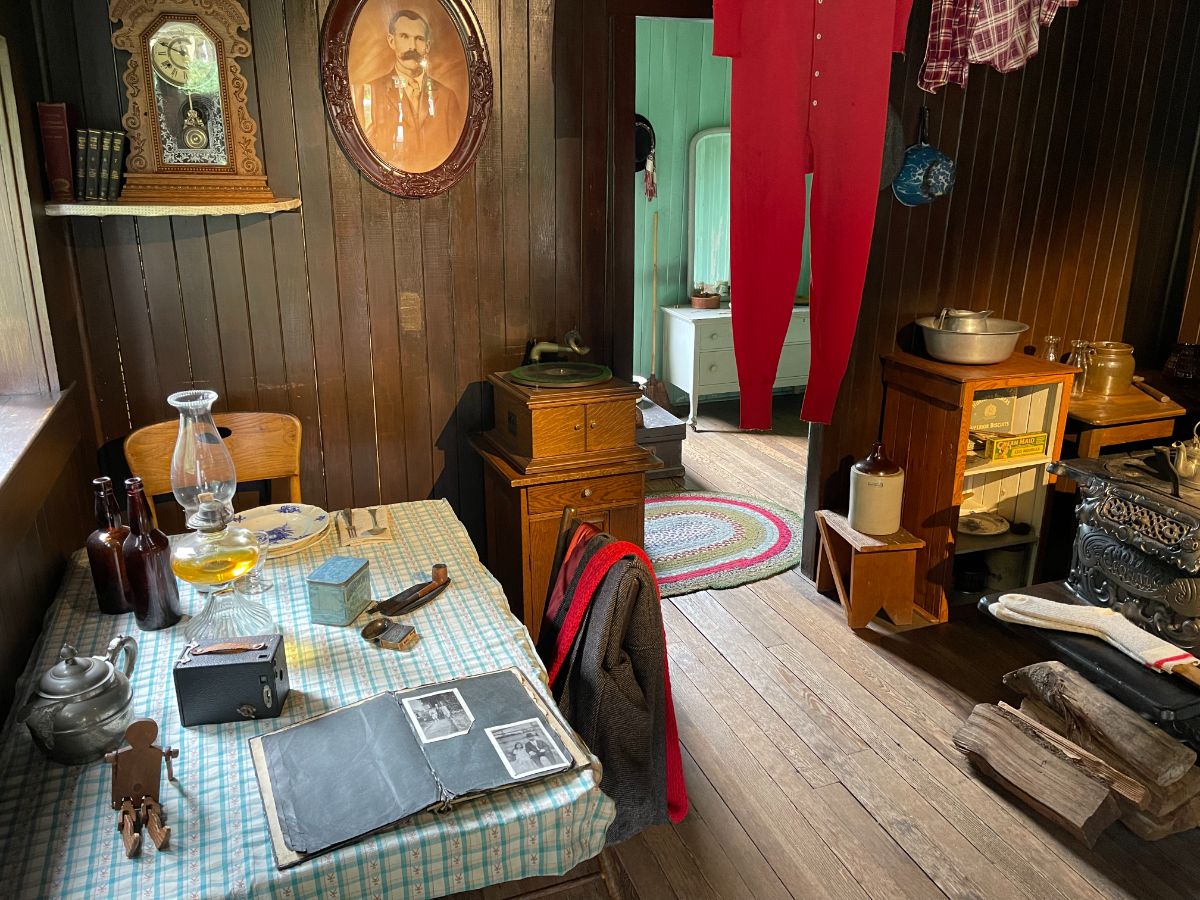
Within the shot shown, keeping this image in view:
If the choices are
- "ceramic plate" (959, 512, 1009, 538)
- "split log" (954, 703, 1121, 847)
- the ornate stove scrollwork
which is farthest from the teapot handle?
"ceramic plate" (959, 512, 1009, 538)

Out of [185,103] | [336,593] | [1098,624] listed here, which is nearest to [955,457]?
[1098,624]

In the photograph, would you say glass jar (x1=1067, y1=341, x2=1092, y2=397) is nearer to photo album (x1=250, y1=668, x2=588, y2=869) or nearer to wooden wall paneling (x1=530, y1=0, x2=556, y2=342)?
wooden wall paneling (x1=530, y1=0, x2=556, y2=342)

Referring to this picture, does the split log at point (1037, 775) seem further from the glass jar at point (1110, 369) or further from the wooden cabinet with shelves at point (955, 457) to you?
the glass jar at point (1110, 369)

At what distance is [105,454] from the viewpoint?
8.58ft

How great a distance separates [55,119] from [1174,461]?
10.5 ft

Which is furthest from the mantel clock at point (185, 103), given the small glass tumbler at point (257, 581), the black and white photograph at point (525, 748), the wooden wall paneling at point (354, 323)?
the black and white photograph at point (525, 748)

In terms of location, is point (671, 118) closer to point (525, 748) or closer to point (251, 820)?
point (525, 748)

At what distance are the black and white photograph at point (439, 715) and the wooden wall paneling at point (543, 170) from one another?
1.79m

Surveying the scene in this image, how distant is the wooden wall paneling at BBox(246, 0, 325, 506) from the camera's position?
8.20 feet

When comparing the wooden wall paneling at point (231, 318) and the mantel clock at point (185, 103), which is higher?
the mantel clock at point (185, 103)

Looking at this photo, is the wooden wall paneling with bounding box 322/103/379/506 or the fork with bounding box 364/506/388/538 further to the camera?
the wooden wall paneling with bounding box 322/103/379/506

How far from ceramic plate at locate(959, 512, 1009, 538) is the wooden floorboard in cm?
33

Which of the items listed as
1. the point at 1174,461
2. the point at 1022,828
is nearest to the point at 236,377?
the point at 1022,828

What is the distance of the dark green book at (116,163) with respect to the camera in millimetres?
2348
